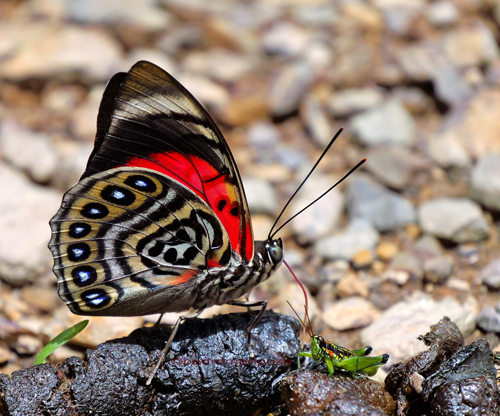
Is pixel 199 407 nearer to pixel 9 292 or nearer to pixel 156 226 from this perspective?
pixel 156 226

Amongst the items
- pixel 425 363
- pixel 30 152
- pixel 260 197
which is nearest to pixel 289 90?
pixel 260 197

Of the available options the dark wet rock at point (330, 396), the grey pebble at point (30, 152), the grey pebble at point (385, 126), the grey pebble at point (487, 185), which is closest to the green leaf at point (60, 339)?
the dark wet rock at point (330, 396)

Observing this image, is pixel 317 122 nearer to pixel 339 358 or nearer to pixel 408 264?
pixel 408 264

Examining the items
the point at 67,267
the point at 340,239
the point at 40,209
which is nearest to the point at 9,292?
the point at 40,209

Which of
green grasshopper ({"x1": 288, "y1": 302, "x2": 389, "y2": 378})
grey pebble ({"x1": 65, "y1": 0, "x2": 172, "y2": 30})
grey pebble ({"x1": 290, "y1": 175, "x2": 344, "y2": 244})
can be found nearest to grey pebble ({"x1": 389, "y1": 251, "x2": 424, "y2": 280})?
grey pebble ({"x1": 290, "y1": 175, "x2": 344, "y2": 244})

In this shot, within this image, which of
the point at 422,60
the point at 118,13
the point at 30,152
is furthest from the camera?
the point at 118,13

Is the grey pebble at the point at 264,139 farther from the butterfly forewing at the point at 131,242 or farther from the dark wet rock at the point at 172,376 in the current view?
the dark wet rock at the point at 172,376

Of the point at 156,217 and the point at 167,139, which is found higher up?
the point at 167,139
